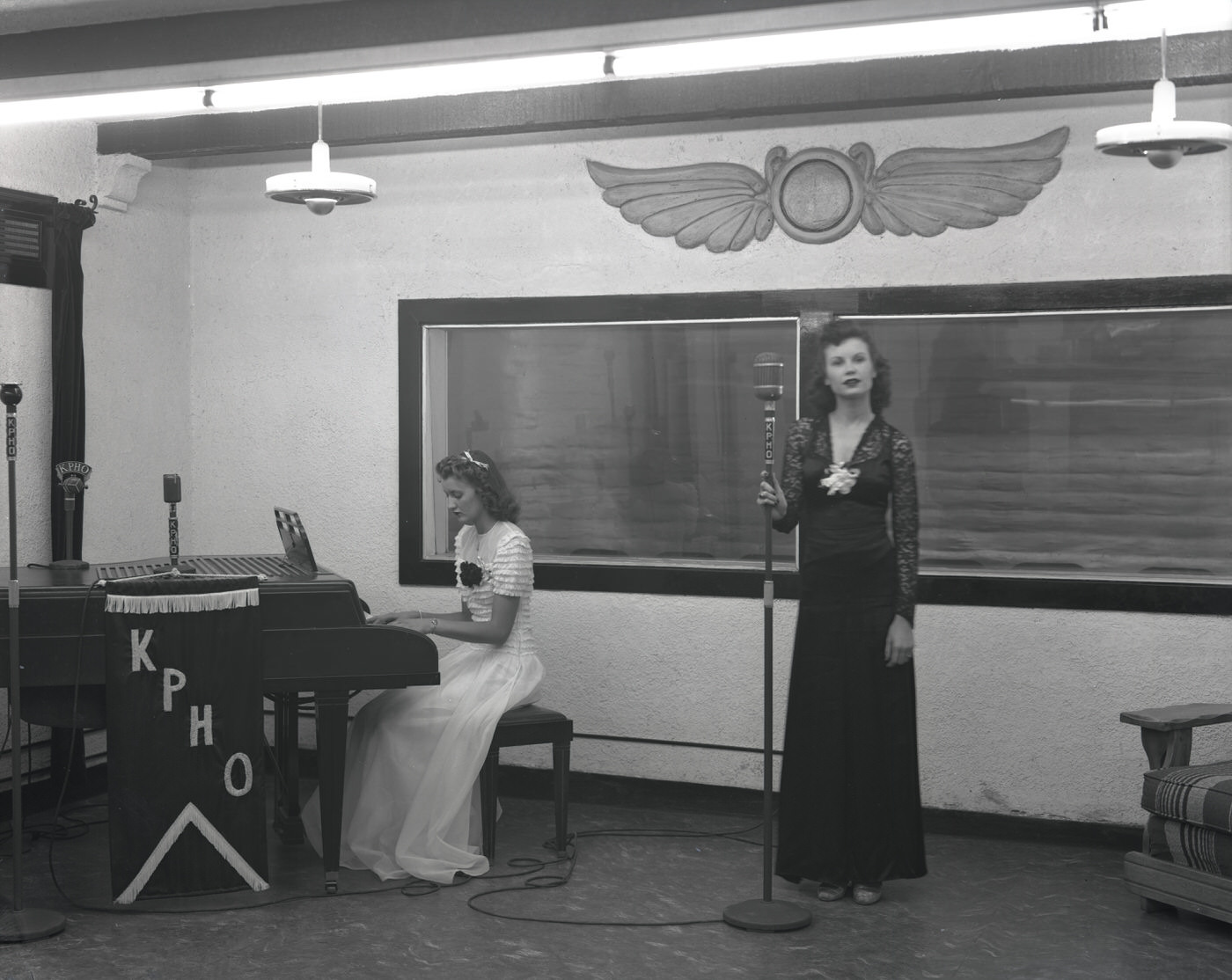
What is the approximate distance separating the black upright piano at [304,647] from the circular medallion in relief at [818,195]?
2222 mm

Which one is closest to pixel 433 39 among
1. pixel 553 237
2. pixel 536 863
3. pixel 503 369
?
pixel 553 237

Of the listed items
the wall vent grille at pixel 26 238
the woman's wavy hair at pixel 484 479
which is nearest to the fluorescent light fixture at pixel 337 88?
the wall vent grille at pixel 26 238

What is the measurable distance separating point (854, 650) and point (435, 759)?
Answer: 1.42m

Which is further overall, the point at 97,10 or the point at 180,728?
the point at 97,10

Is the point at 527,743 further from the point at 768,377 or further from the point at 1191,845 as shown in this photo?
the point at 1191,845

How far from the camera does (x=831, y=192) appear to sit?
540 cm

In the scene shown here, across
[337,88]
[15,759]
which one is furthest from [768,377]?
[15,759]

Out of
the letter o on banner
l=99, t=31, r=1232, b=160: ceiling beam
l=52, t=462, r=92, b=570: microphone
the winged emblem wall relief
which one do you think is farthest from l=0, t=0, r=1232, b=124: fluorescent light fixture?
the letter o on banner

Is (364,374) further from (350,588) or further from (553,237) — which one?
(350,588)

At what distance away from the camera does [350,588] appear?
4.39 metres

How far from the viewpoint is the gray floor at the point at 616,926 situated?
3.89 meters

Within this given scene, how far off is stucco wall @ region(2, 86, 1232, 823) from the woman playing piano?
3.07ft

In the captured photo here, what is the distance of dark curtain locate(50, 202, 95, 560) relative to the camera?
5555 mm

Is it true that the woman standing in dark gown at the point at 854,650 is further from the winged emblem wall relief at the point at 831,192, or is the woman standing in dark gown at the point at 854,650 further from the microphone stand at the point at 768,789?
the winged emblem wall relief at the point at 831,192
